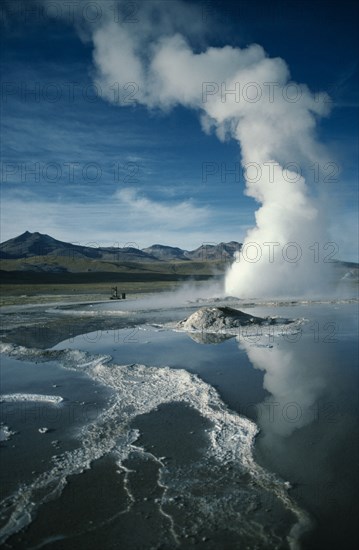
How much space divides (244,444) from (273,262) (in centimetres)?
4342

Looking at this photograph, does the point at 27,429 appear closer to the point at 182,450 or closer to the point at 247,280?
the point at 182,450

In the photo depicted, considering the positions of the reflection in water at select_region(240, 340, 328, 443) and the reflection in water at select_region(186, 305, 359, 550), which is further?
the reflection in water at select_region(240, 340, 328, 443)

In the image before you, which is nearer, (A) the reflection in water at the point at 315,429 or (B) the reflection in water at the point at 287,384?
(A) the reflection in water at the point at 315,429

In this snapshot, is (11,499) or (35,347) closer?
(11,499)

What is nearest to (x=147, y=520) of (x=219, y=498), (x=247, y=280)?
(x=219, y=498)

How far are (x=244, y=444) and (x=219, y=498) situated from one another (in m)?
1.76

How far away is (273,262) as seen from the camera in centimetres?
4922

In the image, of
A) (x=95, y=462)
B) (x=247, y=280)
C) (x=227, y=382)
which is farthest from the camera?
(x=247, y=280)

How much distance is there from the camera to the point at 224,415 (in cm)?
880

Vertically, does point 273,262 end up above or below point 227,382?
above

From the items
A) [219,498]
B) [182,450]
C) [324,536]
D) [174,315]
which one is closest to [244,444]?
[182,450]

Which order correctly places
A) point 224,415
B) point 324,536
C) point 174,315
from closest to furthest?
point 324,536 → point 224,415 → point 174,315

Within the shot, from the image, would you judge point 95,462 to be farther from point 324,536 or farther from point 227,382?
point 227,382

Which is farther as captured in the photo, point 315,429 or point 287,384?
point 287,384
